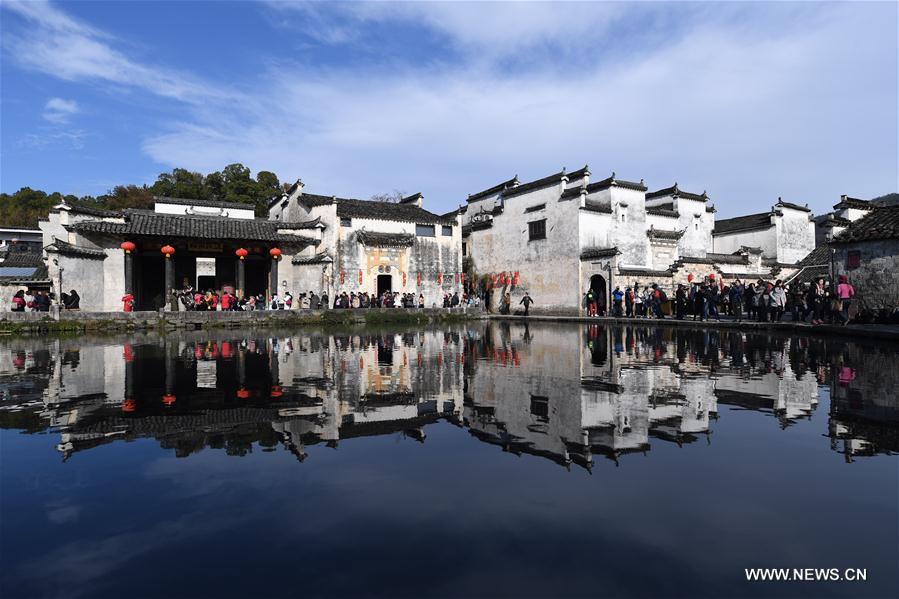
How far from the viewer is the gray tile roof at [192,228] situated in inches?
896

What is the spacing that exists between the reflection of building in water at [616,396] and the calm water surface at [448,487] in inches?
1.7

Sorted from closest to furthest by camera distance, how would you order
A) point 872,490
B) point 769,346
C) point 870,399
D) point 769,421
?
point 872,490, point 769,421, point 870,399, point 769,346

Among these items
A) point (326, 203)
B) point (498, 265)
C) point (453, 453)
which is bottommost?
point (453, 453)

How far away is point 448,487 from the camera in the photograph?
324 cm

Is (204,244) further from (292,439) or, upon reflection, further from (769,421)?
(769,421)

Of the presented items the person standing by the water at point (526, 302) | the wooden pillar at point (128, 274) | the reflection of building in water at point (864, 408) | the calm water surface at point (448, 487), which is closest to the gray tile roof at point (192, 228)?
the wooden pillar at point (128, 274)

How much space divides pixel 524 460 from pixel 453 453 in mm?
555

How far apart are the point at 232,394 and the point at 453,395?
8.45 ft

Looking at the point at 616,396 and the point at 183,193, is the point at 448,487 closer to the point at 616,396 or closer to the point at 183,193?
the point at 616,396

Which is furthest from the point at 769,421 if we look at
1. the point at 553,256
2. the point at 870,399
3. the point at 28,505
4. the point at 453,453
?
the point at 553,256

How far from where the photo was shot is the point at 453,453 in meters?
4.00

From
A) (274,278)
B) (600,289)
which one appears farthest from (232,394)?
(600,289)

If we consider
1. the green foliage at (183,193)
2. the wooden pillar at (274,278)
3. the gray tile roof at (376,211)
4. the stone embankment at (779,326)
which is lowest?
the stone embankment at (779,326)

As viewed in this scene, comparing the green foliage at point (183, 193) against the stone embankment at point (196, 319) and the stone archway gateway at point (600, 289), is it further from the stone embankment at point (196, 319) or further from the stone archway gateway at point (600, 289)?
the stone archway gateway at point (600, 289)
